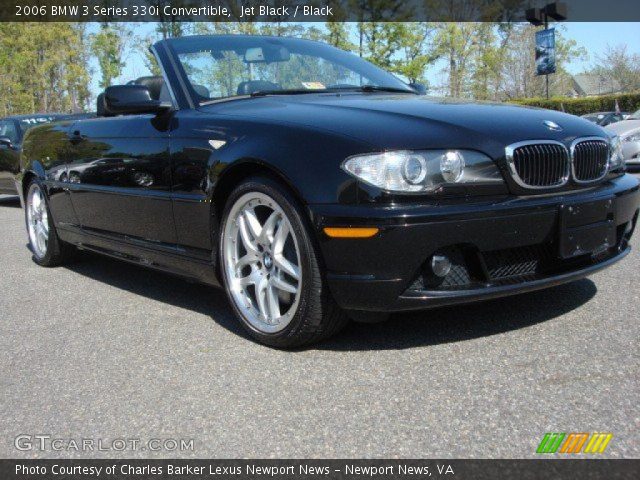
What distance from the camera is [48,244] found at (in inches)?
226

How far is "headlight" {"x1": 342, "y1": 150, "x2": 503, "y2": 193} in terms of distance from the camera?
2.90 meters

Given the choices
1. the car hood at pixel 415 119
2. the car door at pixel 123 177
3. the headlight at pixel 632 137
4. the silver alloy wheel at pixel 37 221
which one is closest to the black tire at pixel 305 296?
the car hood at pixel 415 119

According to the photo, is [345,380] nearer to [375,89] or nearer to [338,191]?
[338,191]

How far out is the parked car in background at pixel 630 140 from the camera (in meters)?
12.0

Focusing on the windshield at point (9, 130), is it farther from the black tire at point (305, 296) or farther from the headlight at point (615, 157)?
the headlight at point (615, 157)

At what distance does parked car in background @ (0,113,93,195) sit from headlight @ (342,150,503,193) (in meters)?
9.13

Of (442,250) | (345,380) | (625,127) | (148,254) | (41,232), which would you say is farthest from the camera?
(625,127)

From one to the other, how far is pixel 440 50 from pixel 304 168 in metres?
29.6

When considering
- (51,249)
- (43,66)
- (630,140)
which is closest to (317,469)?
(51,249)

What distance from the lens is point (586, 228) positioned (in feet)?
10.5

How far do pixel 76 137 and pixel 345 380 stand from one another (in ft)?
9.93

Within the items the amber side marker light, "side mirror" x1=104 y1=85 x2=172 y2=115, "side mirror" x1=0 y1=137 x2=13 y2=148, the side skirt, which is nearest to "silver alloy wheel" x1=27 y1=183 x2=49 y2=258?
the side skirt

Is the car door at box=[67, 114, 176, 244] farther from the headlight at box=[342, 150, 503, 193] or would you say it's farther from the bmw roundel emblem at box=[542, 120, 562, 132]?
the bmw roundel emblem at box=[542, 120, 562, 132]

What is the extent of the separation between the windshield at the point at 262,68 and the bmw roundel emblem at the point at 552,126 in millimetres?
1327
